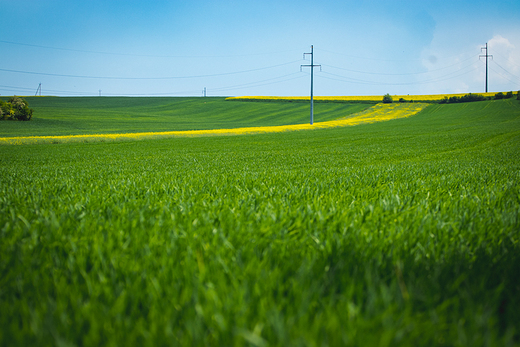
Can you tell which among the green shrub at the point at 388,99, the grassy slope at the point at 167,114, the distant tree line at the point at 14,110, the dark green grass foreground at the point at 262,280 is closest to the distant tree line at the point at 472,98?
the green shrub at the point at 388,99

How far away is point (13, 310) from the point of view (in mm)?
1114

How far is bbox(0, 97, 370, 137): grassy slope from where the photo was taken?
173 feet

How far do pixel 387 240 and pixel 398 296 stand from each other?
2.80ft

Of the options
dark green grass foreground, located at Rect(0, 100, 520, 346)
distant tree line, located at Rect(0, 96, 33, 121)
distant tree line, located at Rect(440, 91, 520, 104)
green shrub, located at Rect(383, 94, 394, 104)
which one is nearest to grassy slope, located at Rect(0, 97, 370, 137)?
distant tree line, located at Rect(0, 96, 33, 121)

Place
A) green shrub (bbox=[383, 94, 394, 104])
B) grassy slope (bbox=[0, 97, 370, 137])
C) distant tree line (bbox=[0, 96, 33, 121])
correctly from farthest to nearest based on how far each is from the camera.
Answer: green shrub (bbox=[383, 94, 394, 104]), grassy slope (bbox=[0, 97, 370, 137]), distant tree line (bbox=[0, 96, 33, 121])

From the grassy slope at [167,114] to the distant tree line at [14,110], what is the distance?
1.66m

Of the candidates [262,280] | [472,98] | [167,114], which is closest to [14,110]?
[167,114]

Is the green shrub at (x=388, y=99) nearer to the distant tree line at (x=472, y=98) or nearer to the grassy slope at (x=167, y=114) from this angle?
the grassy slope at (x=167, y=114)

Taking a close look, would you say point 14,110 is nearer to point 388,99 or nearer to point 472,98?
point 388,99

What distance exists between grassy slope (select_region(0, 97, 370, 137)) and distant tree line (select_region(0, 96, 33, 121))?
65.5 inches

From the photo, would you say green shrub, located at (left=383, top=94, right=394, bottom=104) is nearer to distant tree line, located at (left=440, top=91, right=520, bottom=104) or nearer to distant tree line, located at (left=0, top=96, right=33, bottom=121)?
distant tree line, located at (left=440, top=91, right=520, bottom=104)

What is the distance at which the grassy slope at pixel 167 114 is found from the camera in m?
52.7

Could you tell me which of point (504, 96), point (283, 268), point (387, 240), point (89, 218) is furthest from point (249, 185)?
point (504, 96)

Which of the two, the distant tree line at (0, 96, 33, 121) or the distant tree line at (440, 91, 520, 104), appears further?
the distant tree line at (440, 91, 520, 104)
